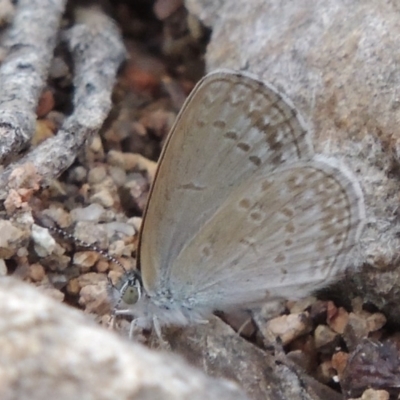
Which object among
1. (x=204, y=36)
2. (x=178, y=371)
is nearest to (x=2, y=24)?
(x=204, y=36)

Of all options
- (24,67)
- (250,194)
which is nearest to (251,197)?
(250,194)

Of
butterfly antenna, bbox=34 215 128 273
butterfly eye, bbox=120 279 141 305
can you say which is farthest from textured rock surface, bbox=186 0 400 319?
butterfly antenna, bbox=34 215 128 273

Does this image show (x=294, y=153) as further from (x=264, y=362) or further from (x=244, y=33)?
(x=244, y=33)

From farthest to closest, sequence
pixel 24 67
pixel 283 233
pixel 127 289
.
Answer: pixel 24 67
pixel 127 289
pixel 283 233

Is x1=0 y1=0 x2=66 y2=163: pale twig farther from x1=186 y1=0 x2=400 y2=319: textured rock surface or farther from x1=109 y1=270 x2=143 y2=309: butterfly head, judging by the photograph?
x1=186 y1=0 x2=400 y2=319: textured rock surface

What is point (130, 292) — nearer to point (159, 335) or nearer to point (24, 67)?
point (159, 335)
